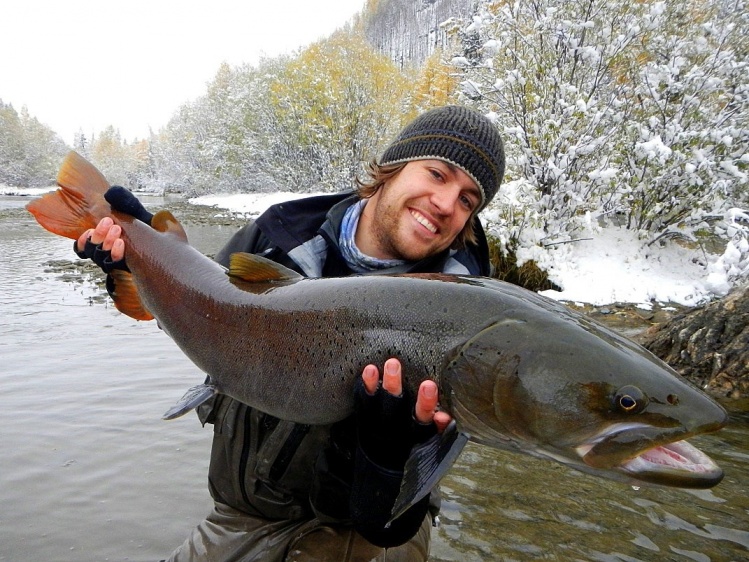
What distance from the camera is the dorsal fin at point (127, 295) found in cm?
252

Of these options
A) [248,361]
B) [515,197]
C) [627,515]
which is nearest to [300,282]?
[248,361]

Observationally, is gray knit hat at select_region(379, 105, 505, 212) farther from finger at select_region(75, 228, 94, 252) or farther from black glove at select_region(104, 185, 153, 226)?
finger at select_region(75, 228, 94, 252)

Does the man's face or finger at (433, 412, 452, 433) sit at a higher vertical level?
the man's face

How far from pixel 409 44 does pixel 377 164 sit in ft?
285

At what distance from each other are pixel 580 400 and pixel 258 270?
1351mm

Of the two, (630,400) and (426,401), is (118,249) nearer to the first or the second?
(426,401)

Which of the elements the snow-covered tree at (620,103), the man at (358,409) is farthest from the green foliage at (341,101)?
the man at (358,409)

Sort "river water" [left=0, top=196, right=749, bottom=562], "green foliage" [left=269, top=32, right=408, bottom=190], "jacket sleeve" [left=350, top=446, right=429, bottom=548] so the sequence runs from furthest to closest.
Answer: "green foliage" [left=269, top=32, right=408, bottom=190] < "river water" [left=0, top=196, right=749, bottom=562] < "jacket sleeve" [left=350, top=446, right=429, bottom=548]

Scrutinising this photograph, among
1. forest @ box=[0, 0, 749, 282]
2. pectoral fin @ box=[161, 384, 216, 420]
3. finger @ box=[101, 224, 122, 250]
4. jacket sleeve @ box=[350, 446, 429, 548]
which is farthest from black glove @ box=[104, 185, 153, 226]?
forest @ box=[0, 0, 749, 282]

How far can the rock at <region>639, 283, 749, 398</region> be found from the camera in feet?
14.5

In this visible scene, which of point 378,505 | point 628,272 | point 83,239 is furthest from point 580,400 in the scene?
point 628,272

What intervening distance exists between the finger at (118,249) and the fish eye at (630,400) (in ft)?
7.16

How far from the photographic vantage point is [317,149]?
30.7m

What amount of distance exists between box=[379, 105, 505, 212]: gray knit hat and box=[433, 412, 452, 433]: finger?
1.37 metres
